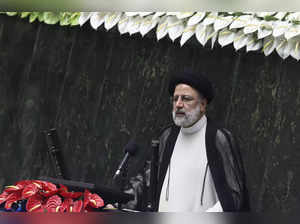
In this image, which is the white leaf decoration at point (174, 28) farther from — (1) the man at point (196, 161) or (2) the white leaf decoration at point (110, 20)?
(1) the man at point (196, 161)

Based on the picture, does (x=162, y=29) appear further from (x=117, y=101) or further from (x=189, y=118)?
(x=189, y=118)

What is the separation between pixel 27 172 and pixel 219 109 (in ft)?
5.44

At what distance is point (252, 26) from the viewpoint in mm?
Answer: 4328

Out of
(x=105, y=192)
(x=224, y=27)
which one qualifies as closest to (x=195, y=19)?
(x=224, y=27)

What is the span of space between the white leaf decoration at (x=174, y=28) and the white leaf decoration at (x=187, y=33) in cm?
4

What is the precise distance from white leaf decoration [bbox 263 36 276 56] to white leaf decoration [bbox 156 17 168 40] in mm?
714

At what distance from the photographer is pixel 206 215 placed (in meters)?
0.32

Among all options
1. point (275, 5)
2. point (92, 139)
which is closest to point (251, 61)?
point (92, 139)

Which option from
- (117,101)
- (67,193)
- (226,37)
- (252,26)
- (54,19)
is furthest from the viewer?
(54,19)

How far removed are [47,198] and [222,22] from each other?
2.55 meters

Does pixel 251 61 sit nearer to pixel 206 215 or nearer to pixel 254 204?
pixel 254 204

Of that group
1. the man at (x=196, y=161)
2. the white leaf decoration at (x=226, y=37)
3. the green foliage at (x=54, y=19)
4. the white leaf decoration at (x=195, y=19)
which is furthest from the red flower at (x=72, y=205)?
the green foliage at (x=54, y=19)

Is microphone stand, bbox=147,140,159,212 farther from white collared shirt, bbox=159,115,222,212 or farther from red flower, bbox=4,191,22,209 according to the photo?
white collared shirt, bbox=159,115,222,212

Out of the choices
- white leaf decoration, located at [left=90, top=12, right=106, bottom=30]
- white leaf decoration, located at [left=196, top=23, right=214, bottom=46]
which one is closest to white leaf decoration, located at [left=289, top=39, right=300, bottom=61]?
white leaf decoration, located at [left=196, top=23, right=214, bottom=46]
